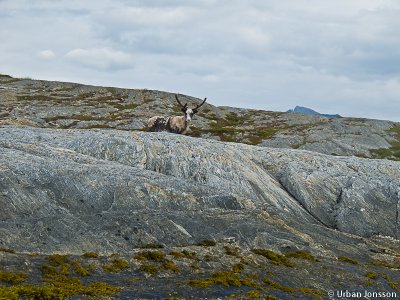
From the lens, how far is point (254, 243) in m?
30.4

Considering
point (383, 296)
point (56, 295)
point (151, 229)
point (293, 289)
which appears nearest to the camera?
point (56, 295)

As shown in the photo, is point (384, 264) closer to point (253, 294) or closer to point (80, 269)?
point (253, 294)

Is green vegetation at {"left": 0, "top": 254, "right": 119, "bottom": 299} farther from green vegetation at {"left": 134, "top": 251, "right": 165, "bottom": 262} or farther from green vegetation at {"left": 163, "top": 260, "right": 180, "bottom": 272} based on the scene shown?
green vegetation at {"left": 163, "top": 260, "right": 180, "bottom": 272}

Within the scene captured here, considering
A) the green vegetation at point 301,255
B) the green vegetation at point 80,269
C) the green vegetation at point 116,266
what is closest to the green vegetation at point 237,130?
the green vegetation at point 301,255

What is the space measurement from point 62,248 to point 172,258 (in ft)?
20.9

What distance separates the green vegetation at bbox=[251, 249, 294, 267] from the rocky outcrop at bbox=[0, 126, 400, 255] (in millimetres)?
1234

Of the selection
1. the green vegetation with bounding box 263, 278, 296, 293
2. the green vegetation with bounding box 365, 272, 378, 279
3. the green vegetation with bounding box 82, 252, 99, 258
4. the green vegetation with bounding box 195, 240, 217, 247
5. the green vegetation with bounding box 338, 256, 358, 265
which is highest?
the green vegetation with bounding box 195, 240, 217, 247

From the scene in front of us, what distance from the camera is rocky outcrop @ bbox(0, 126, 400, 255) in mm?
27906

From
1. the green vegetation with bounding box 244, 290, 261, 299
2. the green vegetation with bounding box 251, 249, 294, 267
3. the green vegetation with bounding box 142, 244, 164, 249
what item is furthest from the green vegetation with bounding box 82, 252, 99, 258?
the green vegetation with bounding box 251, 249, 294, 267

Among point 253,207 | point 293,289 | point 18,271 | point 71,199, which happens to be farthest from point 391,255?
point 18,271

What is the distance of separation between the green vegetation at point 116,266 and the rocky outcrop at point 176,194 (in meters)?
2.30

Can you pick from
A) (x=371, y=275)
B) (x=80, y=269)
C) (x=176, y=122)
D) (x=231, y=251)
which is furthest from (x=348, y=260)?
(x=176, y=122)

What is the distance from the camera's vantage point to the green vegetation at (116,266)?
22766 mm

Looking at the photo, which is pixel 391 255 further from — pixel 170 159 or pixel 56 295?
pixel 56 295
